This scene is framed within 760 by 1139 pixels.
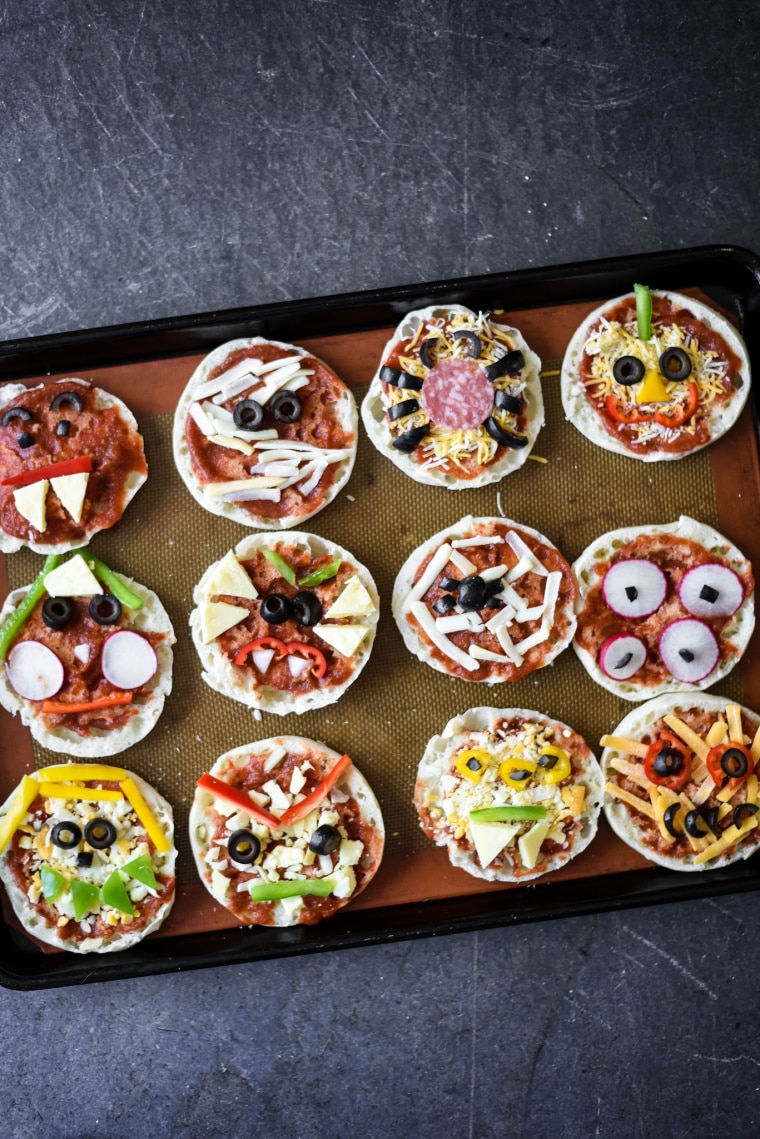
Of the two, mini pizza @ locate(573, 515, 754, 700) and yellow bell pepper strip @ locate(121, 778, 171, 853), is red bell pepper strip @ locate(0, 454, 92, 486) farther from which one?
mini pizza @ locate(573, 515, 754, 700)

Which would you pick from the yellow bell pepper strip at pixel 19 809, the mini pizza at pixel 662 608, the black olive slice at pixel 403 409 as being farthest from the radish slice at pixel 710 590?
the yellow bell pepper strip at pixel 19 809

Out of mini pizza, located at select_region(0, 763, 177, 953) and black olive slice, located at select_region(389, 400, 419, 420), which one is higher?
black olive slice, located at select_region(389, 400, 419, 420)

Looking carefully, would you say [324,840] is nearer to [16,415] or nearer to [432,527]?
[432,527]

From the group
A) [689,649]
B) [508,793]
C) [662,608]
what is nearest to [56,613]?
[508,793]

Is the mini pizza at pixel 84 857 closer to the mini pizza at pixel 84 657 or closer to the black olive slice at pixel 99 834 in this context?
the black olive slice at pixel 99 834

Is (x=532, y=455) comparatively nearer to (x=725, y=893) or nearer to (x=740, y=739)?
(x=740, y=739)

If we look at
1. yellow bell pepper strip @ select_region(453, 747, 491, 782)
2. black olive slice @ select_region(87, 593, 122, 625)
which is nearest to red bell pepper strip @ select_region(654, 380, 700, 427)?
yellow bell pepper strip @ select_region(453, 747, 491, 782)
